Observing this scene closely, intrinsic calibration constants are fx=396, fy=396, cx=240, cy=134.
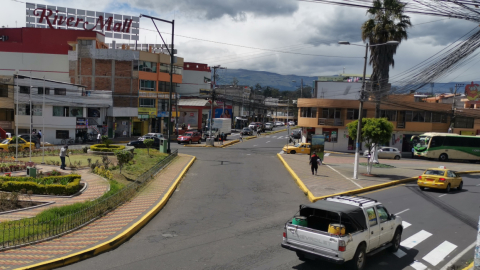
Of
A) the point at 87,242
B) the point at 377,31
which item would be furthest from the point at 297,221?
the point at 377,31

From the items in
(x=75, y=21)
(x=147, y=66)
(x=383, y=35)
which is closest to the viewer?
(x=383, y=35)

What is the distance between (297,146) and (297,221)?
33.5 meters

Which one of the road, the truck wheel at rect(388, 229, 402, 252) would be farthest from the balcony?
the truck wheel at rect(388, 229, 402, 252)

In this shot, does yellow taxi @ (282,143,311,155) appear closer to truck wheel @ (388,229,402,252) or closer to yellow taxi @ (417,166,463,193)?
yellow taxi @ (417,166,463,193)

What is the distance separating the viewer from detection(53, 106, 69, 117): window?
146ft

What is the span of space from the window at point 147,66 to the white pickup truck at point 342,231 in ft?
166

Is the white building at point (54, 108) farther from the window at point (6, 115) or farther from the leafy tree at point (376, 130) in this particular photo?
the leafy tree at point (376, 130)

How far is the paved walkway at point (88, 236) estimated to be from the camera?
9.56 metres

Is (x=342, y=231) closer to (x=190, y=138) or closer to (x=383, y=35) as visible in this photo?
(x=383, y=35)

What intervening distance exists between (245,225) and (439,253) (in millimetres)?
5984

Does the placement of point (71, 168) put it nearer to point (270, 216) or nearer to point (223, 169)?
point (223, 169)

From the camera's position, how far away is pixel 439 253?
37.1 feet

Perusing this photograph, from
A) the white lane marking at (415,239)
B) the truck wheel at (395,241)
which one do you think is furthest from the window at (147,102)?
the truck wheel at (395,241)

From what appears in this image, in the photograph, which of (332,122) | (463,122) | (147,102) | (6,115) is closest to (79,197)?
(6,115)
